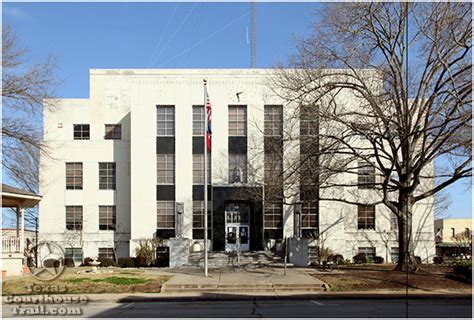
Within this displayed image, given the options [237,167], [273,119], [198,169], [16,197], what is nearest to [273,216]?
[237,167]

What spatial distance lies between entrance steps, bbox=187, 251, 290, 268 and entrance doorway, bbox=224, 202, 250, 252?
2.15m

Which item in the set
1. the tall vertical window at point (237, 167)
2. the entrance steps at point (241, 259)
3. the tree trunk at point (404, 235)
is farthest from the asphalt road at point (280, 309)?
the tall vertical window at point (237, 167)

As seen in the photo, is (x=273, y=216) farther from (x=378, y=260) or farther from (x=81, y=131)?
(x=81, y=131)

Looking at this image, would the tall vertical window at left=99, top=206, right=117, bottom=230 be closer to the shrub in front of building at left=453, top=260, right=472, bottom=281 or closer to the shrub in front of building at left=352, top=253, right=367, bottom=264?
the shrub in front of building at left=352, top=253, right=367, bottom=264

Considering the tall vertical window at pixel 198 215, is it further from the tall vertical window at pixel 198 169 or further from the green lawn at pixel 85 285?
the green lawn at pixel 85 285

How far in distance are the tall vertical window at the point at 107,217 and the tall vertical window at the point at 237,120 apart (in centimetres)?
1115

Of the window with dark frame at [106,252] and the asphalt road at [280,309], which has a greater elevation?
the asphalt road at [280,309]

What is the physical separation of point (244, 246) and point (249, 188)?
445 centimetres

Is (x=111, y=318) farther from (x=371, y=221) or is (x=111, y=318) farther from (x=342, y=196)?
(x=371, y=221)

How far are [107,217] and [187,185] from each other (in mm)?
7273

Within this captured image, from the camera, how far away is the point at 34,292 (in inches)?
762

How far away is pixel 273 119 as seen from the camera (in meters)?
38.1

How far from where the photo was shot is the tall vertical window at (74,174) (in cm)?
4041

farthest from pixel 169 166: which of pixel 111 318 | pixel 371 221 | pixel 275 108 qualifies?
pixel 111 318
